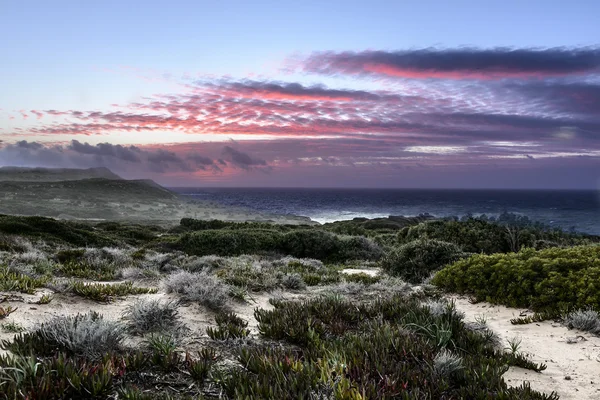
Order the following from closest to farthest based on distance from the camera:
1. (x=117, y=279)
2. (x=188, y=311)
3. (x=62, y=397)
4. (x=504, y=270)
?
(x=62, y=397) → (x=188, y=311) → (x=504, y=270) → (x=117, y=279)

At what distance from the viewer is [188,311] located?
24.0ft

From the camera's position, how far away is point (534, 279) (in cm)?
921

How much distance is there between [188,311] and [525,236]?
61.6 ft

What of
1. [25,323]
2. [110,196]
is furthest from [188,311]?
[110,196]

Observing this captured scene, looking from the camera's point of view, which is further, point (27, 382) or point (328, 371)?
point (328, 371)

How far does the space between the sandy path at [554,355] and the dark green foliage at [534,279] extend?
0.55m

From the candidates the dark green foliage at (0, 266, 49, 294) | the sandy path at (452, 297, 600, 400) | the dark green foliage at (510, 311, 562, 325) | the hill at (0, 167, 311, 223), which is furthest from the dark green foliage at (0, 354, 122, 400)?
the hill at (0, 167, 311, 223)

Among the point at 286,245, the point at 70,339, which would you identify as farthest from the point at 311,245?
the point at 70,339

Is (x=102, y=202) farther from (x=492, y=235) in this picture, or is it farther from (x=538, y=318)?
(x=538, y=318)

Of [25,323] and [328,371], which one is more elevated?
[328,371]

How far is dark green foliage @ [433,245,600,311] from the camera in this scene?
27.2 ft

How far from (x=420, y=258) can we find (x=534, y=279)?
15.8 ft

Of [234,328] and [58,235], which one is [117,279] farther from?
[58,235]

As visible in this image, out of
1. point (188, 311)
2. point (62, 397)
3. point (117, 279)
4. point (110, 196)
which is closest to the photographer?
point (62, 397)
